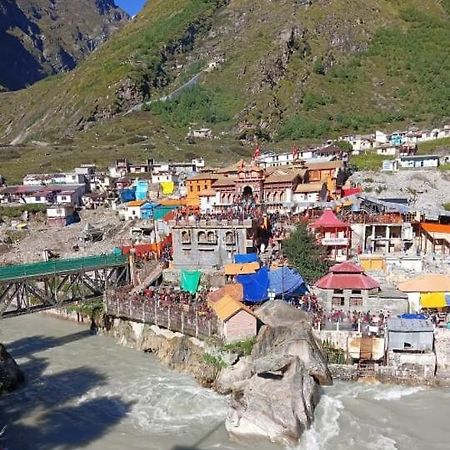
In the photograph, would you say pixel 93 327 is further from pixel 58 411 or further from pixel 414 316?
pixel 414 316

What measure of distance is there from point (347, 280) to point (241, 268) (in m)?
8.92

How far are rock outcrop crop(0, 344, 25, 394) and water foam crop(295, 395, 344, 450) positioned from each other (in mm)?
17570

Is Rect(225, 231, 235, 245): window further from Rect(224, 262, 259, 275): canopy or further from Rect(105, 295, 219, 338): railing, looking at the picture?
Rect(105, 295, 219, 338): railing

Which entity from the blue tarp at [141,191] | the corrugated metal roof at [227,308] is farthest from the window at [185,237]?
the blue tarp at [141,191]

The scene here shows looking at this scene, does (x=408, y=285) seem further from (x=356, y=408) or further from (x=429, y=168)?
(x=429, y=168)

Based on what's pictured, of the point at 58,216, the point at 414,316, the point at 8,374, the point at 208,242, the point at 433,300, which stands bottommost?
the point at 8,374

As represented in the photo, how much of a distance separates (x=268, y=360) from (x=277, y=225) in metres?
21.7

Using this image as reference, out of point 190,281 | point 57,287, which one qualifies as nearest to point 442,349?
point 190,281

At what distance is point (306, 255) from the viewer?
1513 inches

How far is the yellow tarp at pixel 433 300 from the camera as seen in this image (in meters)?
31.6

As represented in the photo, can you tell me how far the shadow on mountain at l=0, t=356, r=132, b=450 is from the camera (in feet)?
78.5

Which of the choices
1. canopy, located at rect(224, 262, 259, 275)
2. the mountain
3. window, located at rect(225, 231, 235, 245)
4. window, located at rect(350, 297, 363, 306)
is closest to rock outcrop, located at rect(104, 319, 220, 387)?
canopy, located at rect(224, 262, 259, 275)

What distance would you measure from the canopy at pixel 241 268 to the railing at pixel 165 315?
6062mm

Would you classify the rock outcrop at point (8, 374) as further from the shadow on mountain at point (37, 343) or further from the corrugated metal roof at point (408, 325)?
the corrugated metal roof at point (408, 325)
